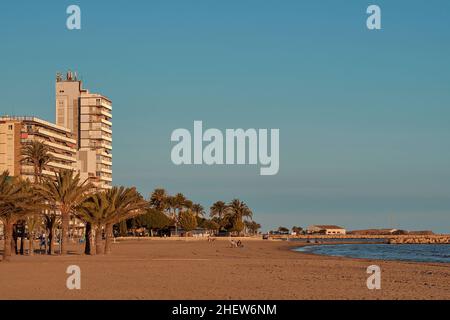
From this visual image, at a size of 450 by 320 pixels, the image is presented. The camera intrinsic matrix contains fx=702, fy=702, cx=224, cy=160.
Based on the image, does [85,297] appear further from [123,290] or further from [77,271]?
[77,271]

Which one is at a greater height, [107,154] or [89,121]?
[89,121]

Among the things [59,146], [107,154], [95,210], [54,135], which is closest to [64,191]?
[95,210]

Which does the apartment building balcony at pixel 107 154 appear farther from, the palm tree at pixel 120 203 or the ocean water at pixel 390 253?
the palm tree at pixel 120 203

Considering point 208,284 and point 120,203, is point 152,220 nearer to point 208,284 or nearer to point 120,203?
point 120,203

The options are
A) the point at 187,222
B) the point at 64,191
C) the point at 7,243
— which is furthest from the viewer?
the point at 187,222

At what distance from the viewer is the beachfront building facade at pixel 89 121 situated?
16250 cm

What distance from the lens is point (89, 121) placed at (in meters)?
165

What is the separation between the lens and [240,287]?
2395 centimetres

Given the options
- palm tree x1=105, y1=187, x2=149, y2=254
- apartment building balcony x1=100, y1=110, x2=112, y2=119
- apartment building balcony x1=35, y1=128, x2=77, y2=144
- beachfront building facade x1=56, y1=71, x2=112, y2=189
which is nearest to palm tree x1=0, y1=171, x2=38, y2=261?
palm tree x1=105, y1=187, x2=149, y2=254

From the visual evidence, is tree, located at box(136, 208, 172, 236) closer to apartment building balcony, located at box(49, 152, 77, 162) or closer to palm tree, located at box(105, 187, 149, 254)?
apartment building balcony, located at box(49, 152, 77, 162)

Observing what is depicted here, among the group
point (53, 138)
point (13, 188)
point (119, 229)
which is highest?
point (53, 138)

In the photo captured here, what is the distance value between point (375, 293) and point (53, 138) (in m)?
128

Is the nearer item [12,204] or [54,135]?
[12,204]
